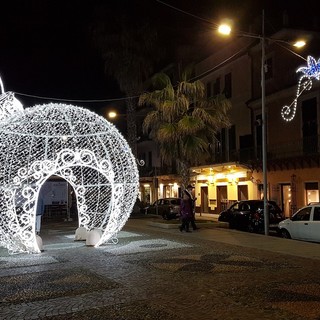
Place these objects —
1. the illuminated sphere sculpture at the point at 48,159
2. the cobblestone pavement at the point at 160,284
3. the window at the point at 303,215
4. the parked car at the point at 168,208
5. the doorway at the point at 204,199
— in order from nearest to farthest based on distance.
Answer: the cobblestone pavement at the point at 160,284, the illuminated sphere sculpture at the point at 48,159, the window at the point at 303,215, the parked car at the point at 168,208, the doorway at the point at 204,199

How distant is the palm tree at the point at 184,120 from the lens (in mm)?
20094

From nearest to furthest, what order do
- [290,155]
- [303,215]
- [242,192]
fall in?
[303,215], [290,155], [242,192]

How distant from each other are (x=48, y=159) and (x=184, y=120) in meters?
8.59

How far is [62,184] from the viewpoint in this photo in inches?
1455

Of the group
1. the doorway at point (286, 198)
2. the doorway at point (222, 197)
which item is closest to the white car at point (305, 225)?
the doorway at point (286, 198)

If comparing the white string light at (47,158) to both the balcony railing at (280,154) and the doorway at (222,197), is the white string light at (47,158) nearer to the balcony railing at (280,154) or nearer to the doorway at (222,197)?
the balcony railing at (280,154)

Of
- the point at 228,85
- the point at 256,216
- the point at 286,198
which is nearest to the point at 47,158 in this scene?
the point at 256,216

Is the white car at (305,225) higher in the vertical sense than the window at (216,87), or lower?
lower

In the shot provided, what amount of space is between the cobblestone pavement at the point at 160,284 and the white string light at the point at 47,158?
85cm

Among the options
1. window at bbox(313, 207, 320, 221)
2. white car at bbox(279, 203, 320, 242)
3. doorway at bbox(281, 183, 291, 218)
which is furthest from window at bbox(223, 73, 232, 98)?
window at bbox(313, 207, 320, 221)

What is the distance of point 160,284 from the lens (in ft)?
27.7

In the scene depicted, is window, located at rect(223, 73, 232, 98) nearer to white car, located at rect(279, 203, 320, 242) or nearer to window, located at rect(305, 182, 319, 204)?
window, located at rect(305, 182, 319, 204)

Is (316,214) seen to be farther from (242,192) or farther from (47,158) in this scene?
(242,192)

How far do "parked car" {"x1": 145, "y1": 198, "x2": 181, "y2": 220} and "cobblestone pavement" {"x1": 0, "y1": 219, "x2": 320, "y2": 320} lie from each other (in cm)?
1466
